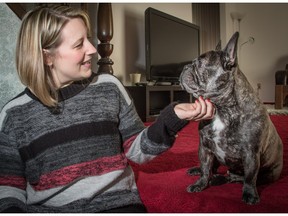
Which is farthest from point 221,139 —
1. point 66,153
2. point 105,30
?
point 105,30

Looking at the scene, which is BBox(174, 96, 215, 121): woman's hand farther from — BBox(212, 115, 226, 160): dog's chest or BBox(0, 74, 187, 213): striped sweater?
BBox(212, 115, 226, 160): dog's chest

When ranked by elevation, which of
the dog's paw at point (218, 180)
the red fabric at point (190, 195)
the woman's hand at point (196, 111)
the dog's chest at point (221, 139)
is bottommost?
the red fabric at point (190, 195)

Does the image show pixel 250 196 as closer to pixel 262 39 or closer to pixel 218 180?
pixel 218 180

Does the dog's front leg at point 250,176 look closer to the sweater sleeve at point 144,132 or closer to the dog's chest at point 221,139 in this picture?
the dog's chest at point 221,139

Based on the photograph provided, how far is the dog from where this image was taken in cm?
101

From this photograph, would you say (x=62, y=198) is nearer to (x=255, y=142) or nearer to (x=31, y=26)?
(x=31, y=26)

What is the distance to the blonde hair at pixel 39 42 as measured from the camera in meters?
0.89

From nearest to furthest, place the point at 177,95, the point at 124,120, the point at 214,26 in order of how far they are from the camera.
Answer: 1. the point at 124,120
2. the point at 177,95
3. the point at 214,26

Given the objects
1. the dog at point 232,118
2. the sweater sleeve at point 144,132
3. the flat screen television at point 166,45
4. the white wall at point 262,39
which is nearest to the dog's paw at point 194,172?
the dog at point 232,118

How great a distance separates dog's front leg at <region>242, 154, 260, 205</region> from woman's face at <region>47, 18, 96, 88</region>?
60cm

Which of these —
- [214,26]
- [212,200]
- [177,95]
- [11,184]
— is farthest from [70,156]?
[214,26]

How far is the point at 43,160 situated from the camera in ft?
2.84

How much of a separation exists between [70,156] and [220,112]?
0.53 meters

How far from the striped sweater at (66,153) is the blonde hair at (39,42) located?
4 centimetres
